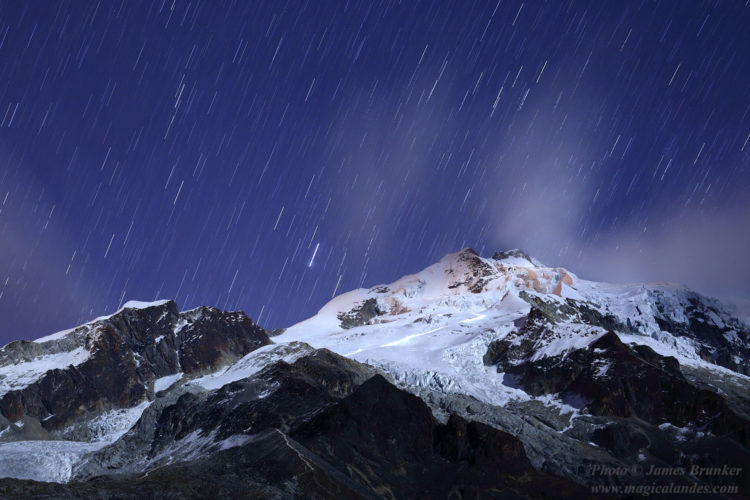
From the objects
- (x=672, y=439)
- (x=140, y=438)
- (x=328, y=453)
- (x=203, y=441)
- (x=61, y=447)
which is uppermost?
(x=672, y=439)

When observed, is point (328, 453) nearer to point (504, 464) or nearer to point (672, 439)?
point (504, 464)

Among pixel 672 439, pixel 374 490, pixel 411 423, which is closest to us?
pixel 374 490

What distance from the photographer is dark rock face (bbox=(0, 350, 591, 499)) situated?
90312mm

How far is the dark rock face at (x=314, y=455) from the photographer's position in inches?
3556

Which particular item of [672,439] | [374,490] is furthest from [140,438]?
[672,439]

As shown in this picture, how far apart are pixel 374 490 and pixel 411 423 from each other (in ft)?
105

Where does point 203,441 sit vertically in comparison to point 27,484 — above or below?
below

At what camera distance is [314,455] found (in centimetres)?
11206

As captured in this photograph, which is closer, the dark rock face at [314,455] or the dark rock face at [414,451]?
the dark rock face at [314,455]

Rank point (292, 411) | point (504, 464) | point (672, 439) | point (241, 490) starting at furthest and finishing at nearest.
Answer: point (672, 439) < point (292, 411) < point (504, 464) < point (241, 490)

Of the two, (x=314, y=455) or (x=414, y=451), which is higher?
(x=314, y=455)

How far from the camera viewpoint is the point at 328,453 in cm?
11812

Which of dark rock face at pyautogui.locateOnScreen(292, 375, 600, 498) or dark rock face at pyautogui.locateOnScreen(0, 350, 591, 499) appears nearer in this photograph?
dark rock face at pyautogui.locateOnScreen(0, 350, 591, 499)

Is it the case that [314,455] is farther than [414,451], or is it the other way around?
[414,451]
